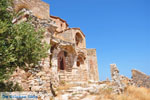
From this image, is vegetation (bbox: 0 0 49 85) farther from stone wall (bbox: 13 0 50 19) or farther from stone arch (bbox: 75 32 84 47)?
stone arch (bbox: 75 32 84 47)

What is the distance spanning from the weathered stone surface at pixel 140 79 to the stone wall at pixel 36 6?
11.6 meters

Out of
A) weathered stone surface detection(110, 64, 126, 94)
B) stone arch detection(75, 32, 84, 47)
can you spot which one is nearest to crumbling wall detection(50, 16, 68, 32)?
stone arch detection(75, 32, 84, 47)

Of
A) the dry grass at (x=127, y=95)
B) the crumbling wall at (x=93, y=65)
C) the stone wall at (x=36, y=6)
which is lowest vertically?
the dry grass at (x=127, y=95)

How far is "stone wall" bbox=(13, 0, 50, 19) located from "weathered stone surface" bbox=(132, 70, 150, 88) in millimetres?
11561

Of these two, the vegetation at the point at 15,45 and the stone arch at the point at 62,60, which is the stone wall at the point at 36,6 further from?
the vegetation at the point at 15,45

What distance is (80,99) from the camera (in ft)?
28.0

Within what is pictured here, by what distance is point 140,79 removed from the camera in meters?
12.4

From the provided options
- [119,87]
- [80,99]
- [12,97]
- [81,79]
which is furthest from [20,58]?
[81,79]

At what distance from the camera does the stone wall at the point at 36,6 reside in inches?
557

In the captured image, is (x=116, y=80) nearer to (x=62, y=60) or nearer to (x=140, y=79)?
(x=140, y=79)

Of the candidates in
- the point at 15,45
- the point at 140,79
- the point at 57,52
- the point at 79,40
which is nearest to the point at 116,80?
the point at 140,79

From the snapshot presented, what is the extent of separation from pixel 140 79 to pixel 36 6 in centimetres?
1402

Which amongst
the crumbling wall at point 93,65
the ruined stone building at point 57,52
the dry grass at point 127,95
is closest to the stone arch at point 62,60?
the ruined stone building at point 57,52

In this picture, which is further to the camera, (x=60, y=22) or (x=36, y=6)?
(x=60, y=22)
